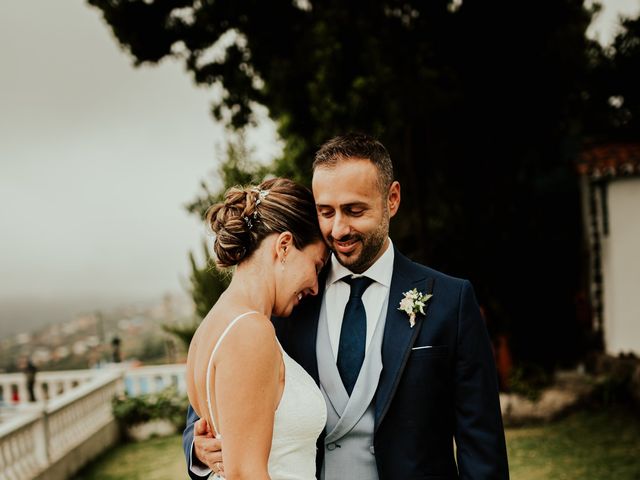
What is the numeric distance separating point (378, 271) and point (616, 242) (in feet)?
23.7

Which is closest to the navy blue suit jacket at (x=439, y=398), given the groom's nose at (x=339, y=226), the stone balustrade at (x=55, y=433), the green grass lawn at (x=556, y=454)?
the groom's nose at (x=339, y=226)

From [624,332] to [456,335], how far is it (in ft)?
23.5

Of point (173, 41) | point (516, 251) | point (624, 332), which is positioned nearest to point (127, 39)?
point (173, 41)

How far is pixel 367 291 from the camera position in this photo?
2.19m

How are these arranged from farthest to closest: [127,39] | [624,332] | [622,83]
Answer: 1. [622,83]
2. [127,39]
3. [624,332]

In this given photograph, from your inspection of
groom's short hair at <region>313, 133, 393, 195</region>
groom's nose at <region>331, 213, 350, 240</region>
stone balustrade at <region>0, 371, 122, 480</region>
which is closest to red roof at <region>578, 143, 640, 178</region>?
groom's short hair at <region>313, 133, 393, 195</region>

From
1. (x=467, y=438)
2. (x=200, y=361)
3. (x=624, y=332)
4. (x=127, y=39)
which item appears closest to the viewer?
(x=200, y=361)

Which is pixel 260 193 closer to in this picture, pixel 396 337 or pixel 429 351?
pixel 396 337

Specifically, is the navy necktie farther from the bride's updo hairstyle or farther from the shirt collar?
the bride's updo hairstyle

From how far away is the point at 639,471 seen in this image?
562 centimetres

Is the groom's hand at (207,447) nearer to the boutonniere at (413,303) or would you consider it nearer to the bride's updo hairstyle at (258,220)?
the bride's updo hairstyle at (258,220)

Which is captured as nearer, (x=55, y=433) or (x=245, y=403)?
A: (x=245, y=403)

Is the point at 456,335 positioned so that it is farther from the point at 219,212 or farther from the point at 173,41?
the point at 173,41

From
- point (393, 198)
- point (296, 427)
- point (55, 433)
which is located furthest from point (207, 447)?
point (55, 433)
